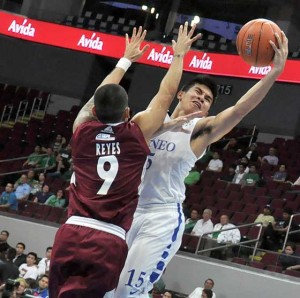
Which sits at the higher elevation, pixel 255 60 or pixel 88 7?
pixel 88 7

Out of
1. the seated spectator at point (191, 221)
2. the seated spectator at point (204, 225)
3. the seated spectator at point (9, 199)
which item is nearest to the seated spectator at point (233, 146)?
the seated spectator at point (191, 221)

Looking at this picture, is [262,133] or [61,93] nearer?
[262,133]

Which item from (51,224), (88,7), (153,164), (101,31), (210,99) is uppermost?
(88,7)

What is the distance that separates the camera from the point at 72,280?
3492mm

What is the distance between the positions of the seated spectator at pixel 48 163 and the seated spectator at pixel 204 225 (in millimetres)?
5330

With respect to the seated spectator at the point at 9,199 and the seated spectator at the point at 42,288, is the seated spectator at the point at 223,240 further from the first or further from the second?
the seated spectator at the point at 9,199

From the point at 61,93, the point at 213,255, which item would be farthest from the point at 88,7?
the point at 213,255

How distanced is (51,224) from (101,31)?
20.8 ft

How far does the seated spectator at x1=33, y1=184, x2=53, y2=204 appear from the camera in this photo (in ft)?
49.2

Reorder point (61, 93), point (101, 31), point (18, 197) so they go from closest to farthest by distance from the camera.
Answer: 1. point (18, 197)
2. point (101, 31)
3. point (61, 93)

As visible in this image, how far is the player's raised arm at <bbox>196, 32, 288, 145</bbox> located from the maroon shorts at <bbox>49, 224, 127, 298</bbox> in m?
1.04

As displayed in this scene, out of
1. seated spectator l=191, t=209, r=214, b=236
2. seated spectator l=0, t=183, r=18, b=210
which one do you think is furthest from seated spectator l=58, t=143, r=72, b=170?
seated spectator l=191, t=209, r=214, b=236

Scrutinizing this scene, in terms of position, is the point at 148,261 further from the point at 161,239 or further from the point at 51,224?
the point at 51,224

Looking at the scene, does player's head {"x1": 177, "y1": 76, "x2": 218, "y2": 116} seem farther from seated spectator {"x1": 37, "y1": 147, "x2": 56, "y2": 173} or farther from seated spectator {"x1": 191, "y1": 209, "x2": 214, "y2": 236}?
seated spectator {"x1": 37, "y1": 147, "x2": 56, "y2": 173}
